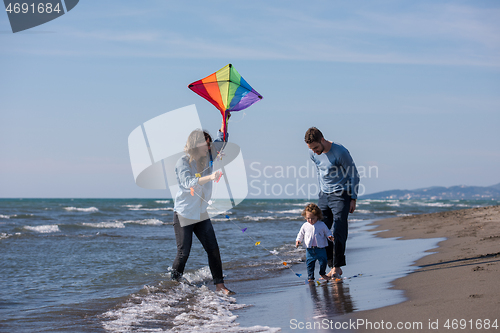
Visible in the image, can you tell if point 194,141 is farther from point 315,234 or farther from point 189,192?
point 315,234

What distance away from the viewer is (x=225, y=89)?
5.14 metres

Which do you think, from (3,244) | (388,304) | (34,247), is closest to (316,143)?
(388,304)

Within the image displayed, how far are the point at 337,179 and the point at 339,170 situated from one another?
124mm

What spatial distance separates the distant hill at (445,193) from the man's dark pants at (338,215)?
405ft

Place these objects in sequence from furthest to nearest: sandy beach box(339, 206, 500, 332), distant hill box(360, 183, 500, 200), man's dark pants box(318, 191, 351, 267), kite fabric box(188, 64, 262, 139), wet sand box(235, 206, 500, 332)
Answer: distant hill box(360, 183, 500, 200) → man's dark pants box(318, 191, 351, 267) → kite fabric box(188, 64, 262, 139) → wet sand box(235, 206, 500, 332) → sandy beach box(339, 206, 500, 332)

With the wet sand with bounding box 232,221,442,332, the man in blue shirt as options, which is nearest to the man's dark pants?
the man in blue shirt

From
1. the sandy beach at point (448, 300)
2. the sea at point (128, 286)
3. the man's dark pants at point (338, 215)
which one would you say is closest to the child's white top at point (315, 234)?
the man's dark pants at point (338, 215)

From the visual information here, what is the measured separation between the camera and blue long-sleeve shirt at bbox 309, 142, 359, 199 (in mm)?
5180

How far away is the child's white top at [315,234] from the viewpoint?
5.22 m

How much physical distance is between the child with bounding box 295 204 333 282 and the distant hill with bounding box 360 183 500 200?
406 ft

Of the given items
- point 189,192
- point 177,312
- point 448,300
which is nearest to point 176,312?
point 177,312

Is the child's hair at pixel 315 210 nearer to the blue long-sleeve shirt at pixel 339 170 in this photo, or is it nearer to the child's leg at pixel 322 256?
the blue long-sleeve shirt at pixel 339 170

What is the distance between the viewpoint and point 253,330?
3330 millimetres

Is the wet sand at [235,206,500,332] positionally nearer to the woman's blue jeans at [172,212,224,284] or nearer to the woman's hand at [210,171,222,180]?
the woman's blue jeans at [172,212,224,284]
